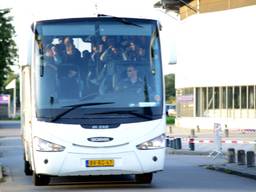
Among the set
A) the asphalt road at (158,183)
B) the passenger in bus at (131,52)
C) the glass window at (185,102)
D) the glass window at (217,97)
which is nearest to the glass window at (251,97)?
the glass window at (217,97)

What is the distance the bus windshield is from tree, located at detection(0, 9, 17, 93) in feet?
163

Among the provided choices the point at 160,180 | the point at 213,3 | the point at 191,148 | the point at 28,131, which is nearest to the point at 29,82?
the point at 28,131

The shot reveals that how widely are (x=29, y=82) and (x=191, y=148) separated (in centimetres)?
1648

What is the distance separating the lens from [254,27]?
54.3 m

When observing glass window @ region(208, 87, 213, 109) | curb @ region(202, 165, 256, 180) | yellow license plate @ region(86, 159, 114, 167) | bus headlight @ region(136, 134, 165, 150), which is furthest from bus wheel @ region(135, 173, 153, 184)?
glass window @ region(208, 87, 213, 109)

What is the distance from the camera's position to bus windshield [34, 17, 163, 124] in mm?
14602

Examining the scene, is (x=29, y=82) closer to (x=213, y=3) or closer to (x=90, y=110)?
(x=90, y=110)

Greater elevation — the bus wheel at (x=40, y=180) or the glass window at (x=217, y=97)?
the glass window at (x=217, y=97)

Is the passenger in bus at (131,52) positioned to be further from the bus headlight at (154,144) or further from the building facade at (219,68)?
the building facade at (219,68)

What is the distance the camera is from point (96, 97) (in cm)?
1466

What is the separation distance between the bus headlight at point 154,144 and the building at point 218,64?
123 ft

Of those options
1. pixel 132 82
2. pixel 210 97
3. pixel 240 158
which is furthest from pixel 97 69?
pixel 210 97

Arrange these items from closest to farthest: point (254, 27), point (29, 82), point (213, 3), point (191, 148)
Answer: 1. point (29, 82)
2. point (191, 148)
3. point (254, 27)
4. point (213, 3)

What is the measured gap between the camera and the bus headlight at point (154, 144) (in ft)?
47.7
